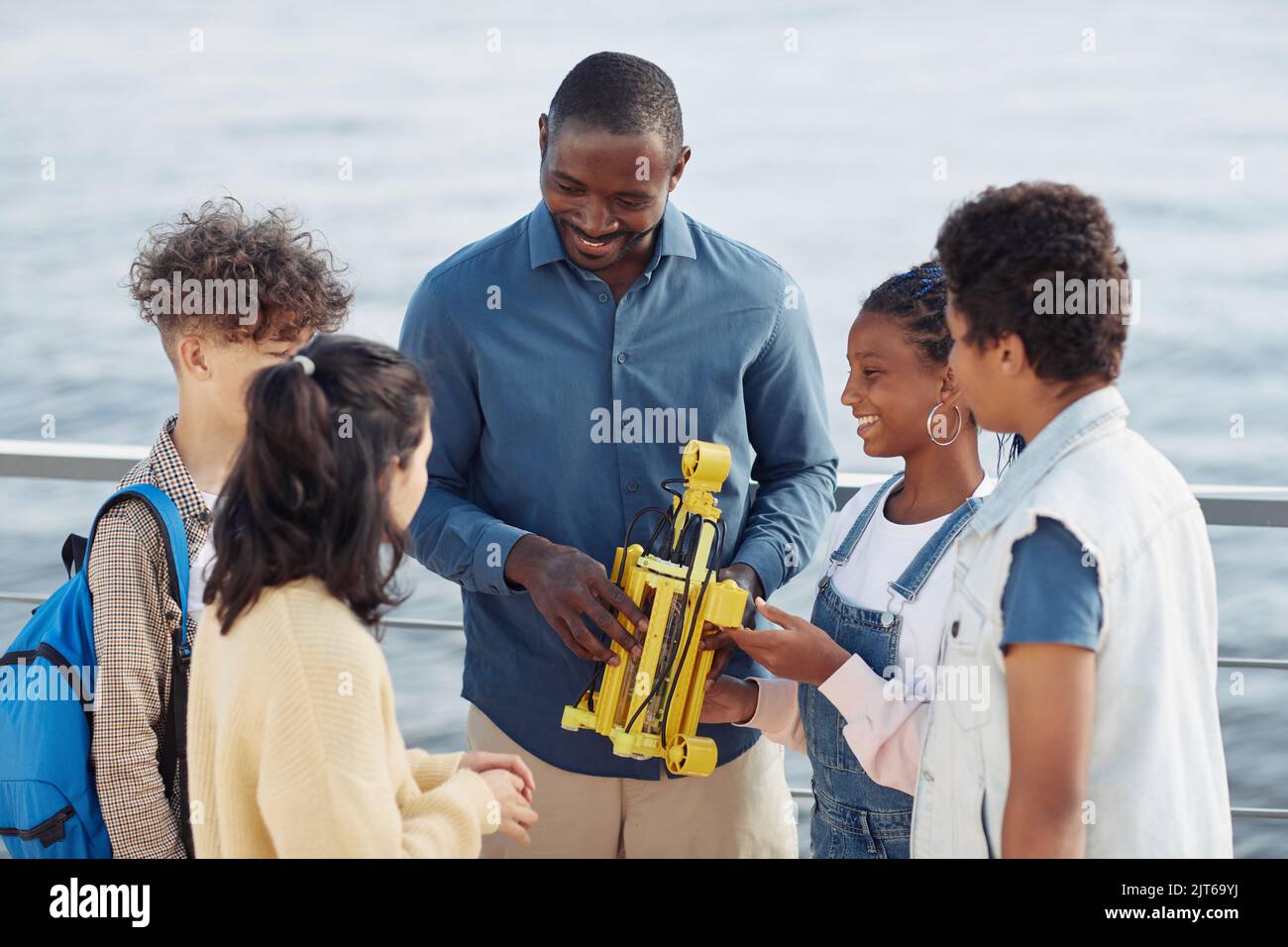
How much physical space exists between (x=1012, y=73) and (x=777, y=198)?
10.0 feet

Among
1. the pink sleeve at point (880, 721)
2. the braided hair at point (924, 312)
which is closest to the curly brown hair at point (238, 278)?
the braided hair at point (924, 312)

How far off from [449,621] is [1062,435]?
1.54 m

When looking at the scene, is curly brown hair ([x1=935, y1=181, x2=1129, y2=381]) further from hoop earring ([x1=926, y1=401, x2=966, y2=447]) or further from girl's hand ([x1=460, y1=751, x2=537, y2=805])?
girl's hand ([x1=460, y1=751, x2=537, y2=805])

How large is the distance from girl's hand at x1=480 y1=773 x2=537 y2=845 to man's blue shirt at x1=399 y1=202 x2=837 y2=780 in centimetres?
44

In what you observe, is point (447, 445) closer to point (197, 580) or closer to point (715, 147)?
point (197, 580)

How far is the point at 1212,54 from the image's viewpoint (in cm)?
1416

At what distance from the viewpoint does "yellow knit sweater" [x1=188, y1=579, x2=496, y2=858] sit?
1.51 m

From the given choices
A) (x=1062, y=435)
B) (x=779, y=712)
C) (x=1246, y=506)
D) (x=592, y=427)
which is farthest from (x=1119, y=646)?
(x=1246, y=506)

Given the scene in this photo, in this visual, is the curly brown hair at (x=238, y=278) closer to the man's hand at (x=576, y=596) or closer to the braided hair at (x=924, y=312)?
the man's hand at (x=576, y=596)

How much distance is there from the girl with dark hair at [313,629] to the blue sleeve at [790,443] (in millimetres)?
783

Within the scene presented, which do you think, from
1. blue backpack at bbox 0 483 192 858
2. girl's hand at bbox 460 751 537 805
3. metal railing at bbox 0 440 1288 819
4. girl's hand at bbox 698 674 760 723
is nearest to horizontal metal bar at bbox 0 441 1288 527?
metal railing at bbox 0 440 1288 819

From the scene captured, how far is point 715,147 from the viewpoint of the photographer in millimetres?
12969
